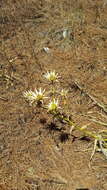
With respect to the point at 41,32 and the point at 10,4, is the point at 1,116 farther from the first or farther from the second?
the point at 10,4

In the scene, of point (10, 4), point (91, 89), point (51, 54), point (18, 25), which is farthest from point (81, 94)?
point (10, 4)

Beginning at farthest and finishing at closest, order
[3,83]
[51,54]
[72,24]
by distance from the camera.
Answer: [72,24] < [51,54] < [3,83]

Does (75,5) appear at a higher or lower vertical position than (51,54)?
higher

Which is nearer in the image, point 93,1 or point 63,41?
point 63,41

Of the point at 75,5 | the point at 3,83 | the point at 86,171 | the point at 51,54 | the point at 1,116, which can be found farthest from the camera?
the point at 75,5

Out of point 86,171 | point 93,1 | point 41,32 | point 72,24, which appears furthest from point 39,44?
point 86,171

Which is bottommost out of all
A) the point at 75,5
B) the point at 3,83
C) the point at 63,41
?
the point at 3,83

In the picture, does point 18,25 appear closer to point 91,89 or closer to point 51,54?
point 51,54
